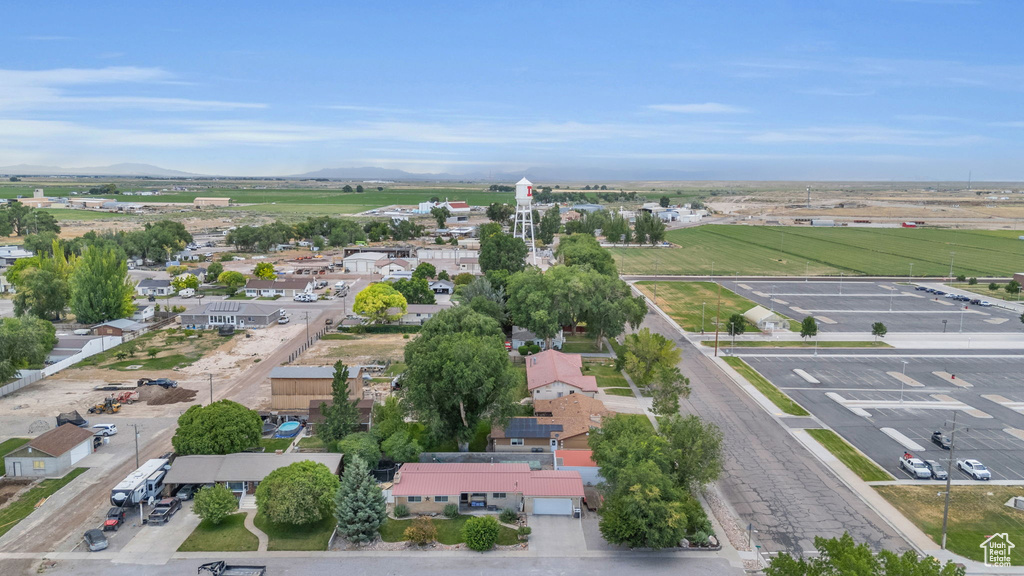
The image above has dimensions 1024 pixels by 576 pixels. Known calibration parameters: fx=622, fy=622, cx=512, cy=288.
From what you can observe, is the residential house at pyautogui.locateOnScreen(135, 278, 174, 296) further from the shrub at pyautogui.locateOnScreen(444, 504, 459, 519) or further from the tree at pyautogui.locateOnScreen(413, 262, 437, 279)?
the shrub at pyautogui.locateOnScreen(444, 504, 459, 519)

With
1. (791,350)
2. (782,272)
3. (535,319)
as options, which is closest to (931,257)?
(782,272)

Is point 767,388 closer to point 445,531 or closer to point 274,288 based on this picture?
point 445,531

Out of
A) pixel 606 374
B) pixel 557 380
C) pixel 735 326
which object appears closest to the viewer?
pixel 557 380

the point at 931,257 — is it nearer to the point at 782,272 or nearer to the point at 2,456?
the point at 782,272

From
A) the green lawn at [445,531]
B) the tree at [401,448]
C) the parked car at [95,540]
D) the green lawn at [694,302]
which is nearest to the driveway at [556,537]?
the green lawn at [445,531]

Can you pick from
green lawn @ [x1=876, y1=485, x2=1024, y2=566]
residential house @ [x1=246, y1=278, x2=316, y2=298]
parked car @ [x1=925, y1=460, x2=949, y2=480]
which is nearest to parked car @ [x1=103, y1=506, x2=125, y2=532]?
green lawn @ [x1=876, y1=485, x2=1024, y2=566]

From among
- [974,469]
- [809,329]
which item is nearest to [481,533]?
[974,469]

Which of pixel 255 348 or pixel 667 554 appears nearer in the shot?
pixel 667 554

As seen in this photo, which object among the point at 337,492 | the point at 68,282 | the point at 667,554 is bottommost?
the point at 667,554
